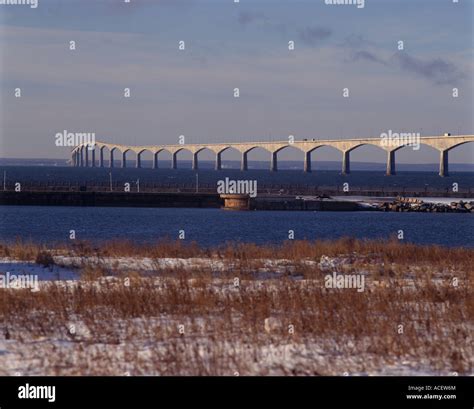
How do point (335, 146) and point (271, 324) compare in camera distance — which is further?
Answer: point (335, 146)

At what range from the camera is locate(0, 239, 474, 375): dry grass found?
957 cm

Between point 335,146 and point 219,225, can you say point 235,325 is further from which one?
point 335,146

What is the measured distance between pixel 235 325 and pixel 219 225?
37296mm

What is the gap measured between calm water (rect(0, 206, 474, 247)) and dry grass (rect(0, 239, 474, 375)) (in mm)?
21377

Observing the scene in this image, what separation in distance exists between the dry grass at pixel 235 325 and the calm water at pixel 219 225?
21.4m

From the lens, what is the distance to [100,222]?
49906mm

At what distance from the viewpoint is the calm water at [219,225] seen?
4094 cm

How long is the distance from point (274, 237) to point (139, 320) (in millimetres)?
29196

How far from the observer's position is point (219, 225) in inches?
1916

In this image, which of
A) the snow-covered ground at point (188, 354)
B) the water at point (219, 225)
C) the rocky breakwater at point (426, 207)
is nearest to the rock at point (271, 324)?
the snow-covered ground at point (188, 354)

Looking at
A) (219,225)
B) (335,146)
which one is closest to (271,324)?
(219,225)

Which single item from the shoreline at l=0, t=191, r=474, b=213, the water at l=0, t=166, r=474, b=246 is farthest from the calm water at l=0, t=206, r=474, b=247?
the shoreline at l=0, t=191, r=474, b=213

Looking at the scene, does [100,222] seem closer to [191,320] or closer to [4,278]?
[4,278]
